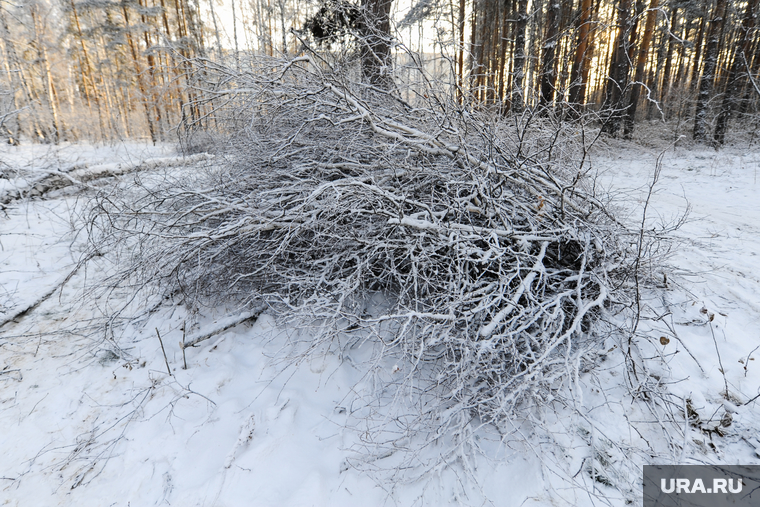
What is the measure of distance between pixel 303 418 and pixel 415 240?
142 centimetres

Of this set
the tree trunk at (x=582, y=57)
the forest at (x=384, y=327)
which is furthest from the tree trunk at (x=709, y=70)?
the forest at (x=384, y=327)

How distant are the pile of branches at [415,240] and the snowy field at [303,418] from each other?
306 millimetres

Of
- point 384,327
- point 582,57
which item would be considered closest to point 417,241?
point 384,327

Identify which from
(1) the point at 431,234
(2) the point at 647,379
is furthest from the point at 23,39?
(2) the point at 647,379

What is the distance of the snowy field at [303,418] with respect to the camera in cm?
183

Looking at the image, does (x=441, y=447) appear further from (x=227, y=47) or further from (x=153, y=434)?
(x=227, y=47)

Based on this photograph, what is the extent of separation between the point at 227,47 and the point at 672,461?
4.29m

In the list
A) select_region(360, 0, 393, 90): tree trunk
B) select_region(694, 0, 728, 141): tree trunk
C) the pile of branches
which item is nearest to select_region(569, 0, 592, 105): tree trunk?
the pile of branches

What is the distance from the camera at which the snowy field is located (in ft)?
5.99

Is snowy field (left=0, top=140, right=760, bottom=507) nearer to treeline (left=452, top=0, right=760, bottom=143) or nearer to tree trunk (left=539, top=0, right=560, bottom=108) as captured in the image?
tree trunk (left=539, top=0, right=560, bottom=108)

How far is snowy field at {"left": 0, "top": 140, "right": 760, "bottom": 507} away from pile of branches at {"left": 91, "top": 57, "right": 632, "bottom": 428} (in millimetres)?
306

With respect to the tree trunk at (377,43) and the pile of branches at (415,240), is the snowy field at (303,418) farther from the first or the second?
the tree trunk at (377,43)

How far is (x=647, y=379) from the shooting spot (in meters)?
2.03

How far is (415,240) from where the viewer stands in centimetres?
246
